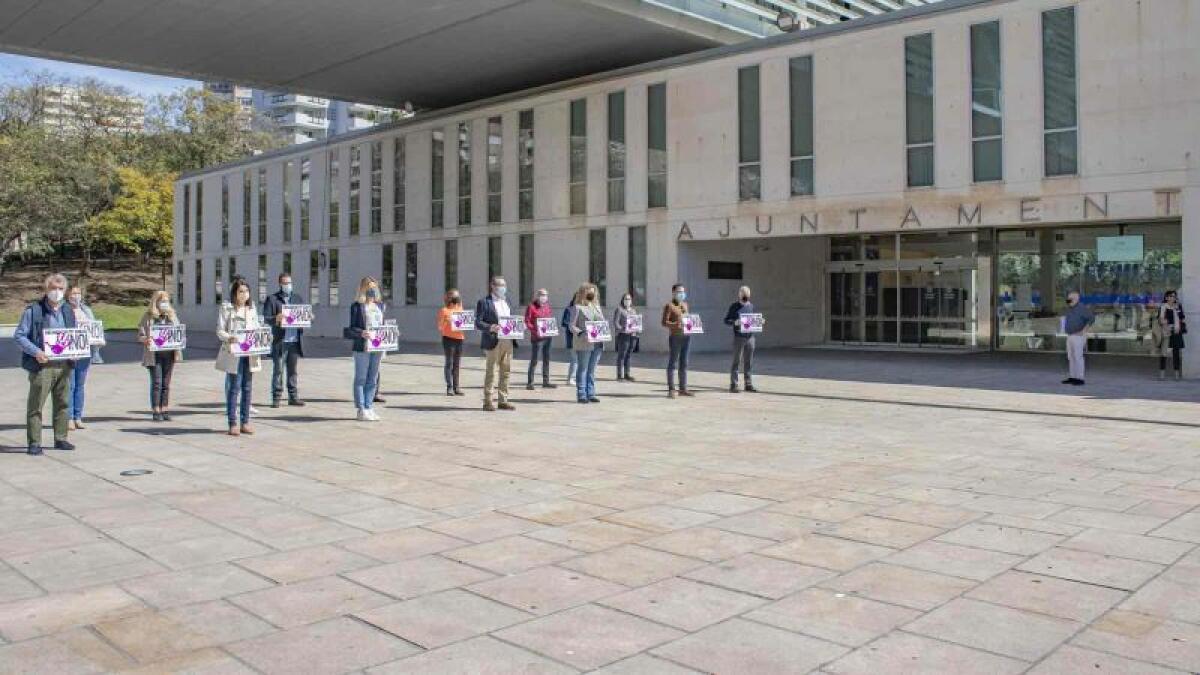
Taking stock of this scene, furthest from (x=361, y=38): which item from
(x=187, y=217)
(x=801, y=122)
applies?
(x=187, y=217)

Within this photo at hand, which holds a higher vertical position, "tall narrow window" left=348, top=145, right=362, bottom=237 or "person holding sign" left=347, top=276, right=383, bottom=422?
"tall narrow window" left=348, top=145, right=362, bottom=237

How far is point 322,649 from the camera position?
442cm

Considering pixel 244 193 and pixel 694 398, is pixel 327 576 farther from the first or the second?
pixel 244 193

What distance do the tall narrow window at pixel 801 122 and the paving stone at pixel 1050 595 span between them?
19051 mm

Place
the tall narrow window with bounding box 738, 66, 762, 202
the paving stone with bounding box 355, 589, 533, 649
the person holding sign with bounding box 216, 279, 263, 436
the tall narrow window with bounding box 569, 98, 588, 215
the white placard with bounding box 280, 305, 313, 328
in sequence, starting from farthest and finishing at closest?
the tall narrow window with bounding box 569, 98, 588, 215
the tall narrow window with bounding box 738, 66, 762, 202
the white placard with bounding box 280, 305, 313, 328
the person holding sign with bounding box 216, 279, 263, 436
the paving stone with bounding box 355, 589, 533, 649

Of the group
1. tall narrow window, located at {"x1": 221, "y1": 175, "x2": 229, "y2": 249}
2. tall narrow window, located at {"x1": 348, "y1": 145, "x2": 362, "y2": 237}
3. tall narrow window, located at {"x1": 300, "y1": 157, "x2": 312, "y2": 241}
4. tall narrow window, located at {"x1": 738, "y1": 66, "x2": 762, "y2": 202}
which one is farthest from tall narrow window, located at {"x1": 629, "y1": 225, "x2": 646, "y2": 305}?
tall narrow window, located at {"x1": 221, "y1": 175, "x2": 229, "y2": 249}

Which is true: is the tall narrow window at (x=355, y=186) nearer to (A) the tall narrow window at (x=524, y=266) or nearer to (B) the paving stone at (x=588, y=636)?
(A) the tall narrow window at (x=524, y=266)

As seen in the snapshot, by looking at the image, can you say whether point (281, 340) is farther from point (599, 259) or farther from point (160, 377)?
point (599, 259)

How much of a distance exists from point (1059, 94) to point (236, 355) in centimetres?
1718

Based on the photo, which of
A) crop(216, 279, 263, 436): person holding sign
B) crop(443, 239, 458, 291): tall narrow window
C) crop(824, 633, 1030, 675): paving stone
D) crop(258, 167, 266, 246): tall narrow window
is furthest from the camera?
crop(258, 167, 266, 246): tall narrow window

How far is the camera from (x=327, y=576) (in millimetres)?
5613

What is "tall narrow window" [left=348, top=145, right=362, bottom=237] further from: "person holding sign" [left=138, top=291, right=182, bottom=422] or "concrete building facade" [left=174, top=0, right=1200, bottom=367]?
"person holding sign" [left=138, top=291, right=182, bottom=422]

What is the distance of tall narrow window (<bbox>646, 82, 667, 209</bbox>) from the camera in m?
26.9

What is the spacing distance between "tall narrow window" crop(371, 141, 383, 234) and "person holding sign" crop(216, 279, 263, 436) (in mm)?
25911
